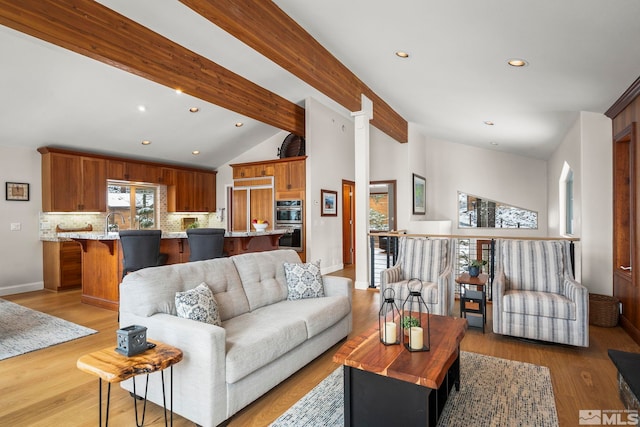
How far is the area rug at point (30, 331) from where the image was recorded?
347 cm

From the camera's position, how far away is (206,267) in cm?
290

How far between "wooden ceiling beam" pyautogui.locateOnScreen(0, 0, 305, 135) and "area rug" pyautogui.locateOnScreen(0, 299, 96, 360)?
2.89m

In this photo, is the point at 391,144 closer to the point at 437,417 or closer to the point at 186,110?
the point at 186,110

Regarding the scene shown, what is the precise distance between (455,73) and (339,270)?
16.0 ft

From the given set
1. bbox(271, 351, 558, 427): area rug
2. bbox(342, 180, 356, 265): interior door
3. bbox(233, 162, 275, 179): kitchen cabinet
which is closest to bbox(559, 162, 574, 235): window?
bbox(271, 351, 558, 427): area rug

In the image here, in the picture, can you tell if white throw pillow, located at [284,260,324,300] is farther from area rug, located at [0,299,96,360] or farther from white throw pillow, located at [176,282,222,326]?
area rug, located at [0,299,96,360]

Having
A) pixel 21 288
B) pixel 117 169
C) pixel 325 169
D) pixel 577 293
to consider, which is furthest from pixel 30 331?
pixel 577 293

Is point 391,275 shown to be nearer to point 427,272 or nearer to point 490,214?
point 427,272

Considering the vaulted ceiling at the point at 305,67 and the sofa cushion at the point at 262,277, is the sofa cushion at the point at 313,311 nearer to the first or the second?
the sofa cushion at the point at 262,277

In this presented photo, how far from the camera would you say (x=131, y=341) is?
190cm

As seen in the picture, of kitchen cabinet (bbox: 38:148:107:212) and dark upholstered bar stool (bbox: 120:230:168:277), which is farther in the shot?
kitchen cabinet (bbox: 38:148:107:212)

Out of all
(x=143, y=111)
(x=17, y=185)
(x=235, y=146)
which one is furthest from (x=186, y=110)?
(x=17, y=185)

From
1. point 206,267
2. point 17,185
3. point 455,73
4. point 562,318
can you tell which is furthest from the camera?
point 17,185

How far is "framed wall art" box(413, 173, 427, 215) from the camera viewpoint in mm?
8402
